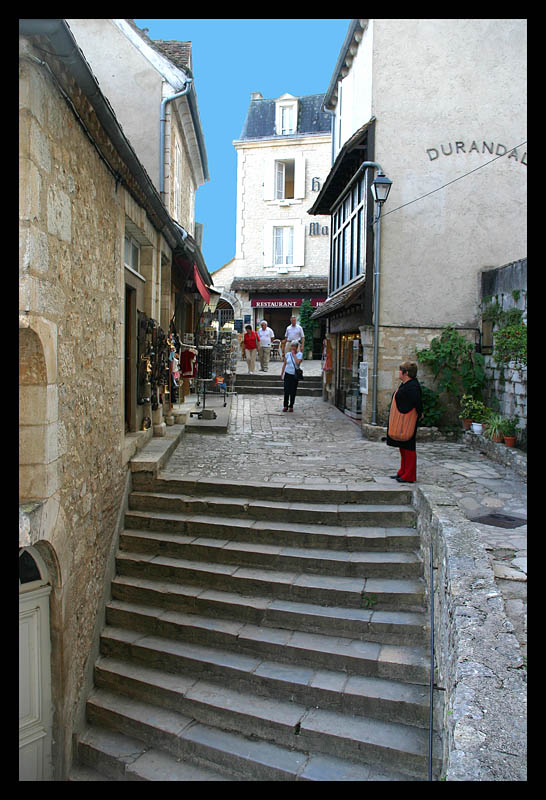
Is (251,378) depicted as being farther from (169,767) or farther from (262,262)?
(169,767)

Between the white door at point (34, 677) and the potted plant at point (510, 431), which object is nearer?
the white door at point (34, 677)

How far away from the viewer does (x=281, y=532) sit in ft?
20.4

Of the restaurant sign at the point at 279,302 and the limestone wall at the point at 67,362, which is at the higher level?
the restaurant sign at the point at 279,302

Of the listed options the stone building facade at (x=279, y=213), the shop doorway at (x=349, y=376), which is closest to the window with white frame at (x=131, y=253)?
the shop doorway at (x=349, y=376)

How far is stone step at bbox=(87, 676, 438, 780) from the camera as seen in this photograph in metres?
4.20

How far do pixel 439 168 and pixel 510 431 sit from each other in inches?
192

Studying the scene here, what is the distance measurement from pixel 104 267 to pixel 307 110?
81.5 feet

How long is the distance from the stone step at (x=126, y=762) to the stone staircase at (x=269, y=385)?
13.4m

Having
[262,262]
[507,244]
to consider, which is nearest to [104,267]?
[507,244]

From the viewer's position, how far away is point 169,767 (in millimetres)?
4613

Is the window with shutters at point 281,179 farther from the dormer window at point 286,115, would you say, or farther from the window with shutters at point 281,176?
the dormer window at point 286,115

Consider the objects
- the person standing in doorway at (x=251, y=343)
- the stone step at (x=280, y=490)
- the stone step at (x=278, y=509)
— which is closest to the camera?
the stone step at (x=278, y=509)

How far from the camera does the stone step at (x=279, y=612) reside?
16.7ft

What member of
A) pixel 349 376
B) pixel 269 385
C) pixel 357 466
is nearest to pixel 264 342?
pixel 269 385
